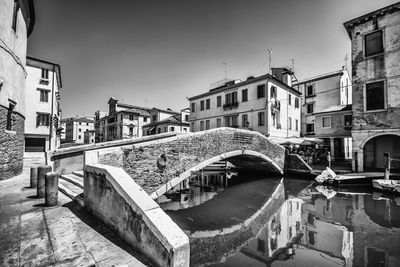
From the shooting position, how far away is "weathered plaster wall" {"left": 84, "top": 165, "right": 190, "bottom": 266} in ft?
8.10

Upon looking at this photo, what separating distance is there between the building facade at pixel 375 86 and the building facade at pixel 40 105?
27855mm

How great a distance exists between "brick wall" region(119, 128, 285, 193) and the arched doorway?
965 centimetres

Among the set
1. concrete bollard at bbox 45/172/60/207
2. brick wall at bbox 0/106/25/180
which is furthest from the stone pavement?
brick wall at bbox 0/106/25/180

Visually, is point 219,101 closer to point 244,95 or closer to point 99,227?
point 244,95

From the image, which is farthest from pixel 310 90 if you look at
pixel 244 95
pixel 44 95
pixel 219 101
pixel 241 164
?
pixel 44 95

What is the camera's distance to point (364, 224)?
660 centimetres

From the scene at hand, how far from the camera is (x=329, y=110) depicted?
62.7 feet

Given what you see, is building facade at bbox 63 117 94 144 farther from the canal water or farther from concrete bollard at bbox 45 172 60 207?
concrete bollard at bbox 45 172 60 207

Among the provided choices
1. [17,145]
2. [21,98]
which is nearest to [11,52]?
[21,98]

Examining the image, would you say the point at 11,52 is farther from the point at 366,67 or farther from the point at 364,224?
the point at 366,67

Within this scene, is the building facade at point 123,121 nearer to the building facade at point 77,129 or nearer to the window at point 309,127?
the building facade at point 77,129

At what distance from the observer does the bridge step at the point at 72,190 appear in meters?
4.79

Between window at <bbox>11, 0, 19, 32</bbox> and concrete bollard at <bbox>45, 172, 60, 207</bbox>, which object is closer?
concrete bollard at <bbox>45, 172, 60, 207</bbox>

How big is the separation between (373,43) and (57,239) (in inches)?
737
